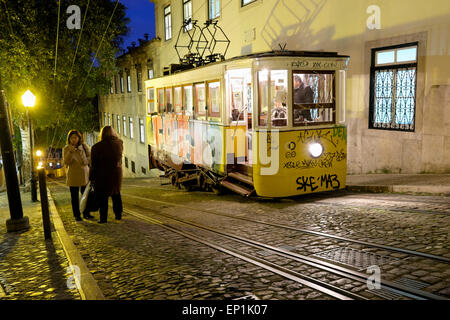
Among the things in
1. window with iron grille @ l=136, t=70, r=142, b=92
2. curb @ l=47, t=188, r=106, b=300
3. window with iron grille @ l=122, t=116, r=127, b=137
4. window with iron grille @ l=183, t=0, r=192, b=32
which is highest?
window with iron grille @ l=183, t=0, r=192, b=32

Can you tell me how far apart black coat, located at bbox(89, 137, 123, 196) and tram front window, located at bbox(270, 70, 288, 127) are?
3.10 m

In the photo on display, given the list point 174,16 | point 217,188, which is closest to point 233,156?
point 217,188

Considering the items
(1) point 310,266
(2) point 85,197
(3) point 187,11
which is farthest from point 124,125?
(1) point 310,266

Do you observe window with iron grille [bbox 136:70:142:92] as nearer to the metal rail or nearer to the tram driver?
the tram driver

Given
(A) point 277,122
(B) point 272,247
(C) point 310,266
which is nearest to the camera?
(C) point 310,266

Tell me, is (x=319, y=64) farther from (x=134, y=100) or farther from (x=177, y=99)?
(x=134, y=100)

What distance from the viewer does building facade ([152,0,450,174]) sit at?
888cm

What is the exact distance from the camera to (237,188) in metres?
8.98

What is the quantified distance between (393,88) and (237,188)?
4649 millimetres

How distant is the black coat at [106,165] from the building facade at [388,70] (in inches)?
170

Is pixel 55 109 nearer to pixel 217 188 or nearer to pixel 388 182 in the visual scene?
pixel 217 188

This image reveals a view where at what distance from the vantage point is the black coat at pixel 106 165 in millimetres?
6824

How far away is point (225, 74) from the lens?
8.91m

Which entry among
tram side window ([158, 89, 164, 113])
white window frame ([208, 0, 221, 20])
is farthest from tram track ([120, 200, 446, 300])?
white window frame ([208, 0, 221, 20])
